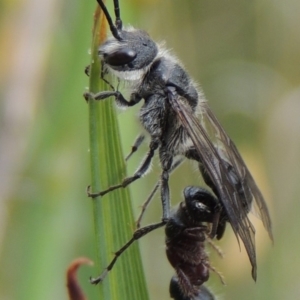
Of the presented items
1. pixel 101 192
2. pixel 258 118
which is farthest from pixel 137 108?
pixel 258 118

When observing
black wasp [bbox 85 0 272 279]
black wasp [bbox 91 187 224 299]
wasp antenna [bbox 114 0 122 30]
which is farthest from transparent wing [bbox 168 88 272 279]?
wasp antenna [bbox 114 0 122 30]

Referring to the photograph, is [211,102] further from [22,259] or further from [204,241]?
[22,259]

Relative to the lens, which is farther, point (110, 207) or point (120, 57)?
point (120, 57)

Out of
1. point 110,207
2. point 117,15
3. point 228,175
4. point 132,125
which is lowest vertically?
point 110,207

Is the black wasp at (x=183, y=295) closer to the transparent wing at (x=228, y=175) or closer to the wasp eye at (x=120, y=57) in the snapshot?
the transparent wing at (x=228, y=175)

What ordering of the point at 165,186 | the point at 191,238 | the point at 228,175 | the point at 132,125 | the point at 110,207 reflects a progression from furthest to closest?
1. the point at 132,125
2. the point at 191,238
3. the point at 165,186
4. the point at 228,175
5. the point at 110,207

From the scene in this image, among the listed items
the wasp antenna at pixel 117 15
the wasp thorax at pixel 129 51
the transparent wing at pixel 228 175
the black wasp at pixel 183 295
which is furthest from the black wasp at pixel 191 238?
the wasp antenna at pixel 117 15

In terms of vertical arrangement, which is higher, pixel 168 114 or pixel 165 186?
pixel 168 114

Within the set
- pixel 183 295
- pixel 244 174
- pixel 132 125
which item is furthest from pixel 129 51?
pixel 183 295

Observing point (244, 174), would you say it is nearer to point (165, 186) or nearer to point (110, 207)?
point (165, 186)
